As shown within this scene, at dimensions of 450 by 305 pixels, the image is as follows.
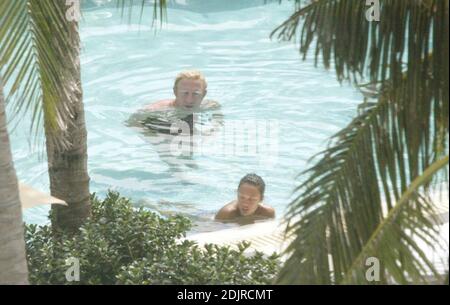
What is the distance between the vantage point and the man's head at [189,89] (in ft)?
33.3

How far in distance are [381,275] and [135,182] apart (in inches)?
234

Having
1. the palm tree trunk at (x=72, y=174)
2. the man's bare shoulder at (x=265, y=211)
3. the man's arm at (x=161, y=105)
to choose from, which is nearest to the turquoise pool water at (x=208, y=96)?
the palm tree trunk at (x=72, y=174)

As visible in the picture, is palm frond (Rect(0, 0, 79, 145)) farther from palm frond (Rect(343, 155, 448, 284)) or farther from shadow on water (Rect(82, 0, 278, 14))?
shadow on water (Rect(82, 0, 278, 14))

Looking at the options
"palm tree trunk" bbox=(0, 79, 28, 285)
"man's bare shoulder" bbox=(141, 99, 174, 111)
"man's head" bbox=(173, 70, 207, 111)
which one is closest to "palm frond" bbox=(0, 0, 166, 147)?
"palm tree trunk" bbox=(0, 79, 28, 285)

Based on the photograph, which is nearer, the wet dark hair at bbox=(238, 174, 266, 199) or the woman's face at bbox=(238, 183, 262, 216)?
the woman's face at bbox=(238, 183, 262, 216)

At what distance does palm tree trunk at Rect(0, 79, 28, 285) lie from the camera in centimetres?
466

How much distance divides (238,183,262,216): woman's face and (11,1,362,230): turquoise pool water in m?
0.62

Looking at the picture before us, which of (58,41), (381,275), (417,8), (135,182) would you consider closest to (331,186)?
(381,275)

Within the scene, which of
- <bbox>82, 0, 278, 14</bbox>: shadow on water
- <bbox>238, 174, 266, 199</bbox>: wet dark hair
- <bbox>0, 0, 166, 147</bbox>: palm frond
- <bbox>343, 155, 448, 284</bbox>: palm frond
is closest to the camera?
<bbox>343, 155, 448, 284</bbox>: palm frond

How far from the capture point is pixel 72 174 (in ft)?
20.9

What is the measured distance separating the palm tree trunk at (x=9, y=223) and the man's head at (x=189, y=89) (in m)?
5.50

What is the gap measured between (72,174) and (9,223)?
166cm

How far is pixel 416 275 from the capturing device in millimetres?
3697

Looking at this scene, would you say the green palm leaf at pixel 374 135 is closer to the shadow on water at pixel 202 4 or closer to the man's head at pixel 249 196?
the man's head at pixel 249 196
